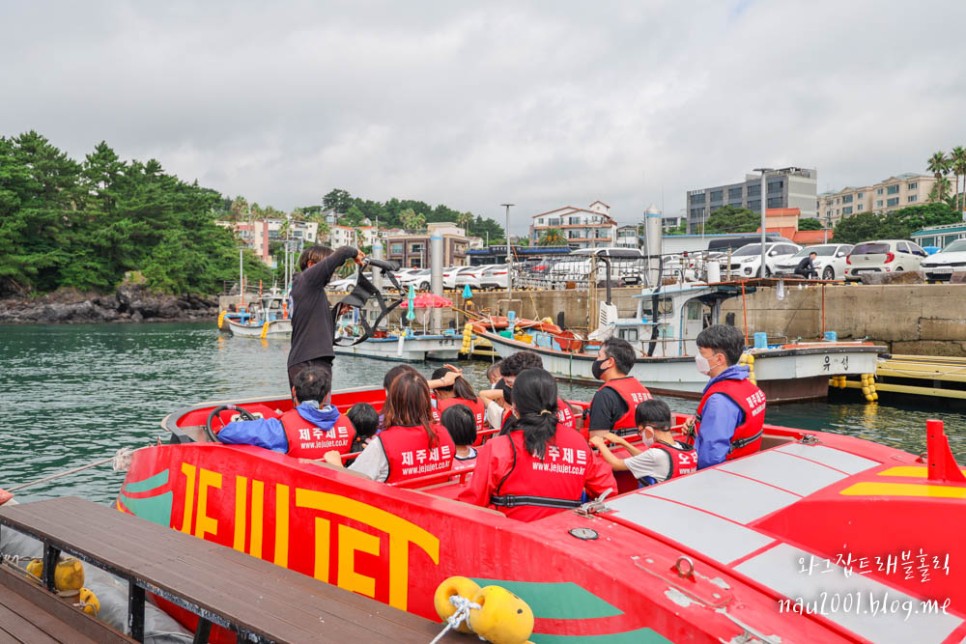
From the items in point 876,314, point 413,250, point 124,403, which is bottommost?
point 124,403

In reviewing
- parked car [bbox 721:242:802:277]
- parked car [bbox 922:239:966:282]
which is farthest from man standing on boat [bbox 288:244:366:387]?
parked car [bbox 922:239:966:282]

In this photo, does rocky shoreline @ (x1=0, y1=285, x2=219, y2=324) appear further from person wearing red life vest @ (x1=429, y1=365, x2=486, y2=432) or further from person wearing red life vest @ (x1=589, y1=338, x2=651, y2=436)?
person wearing red life vest @ (x1=589, y1=338, x2=651, y2=436)

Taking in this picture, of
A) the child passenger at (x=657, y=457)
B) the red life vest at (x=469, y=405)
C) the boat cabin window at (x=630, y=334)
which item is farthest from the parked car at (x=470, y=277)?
the child passenger at (x=657, y=457)

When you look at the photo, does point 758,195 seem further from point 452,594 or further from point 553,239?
point 452,594

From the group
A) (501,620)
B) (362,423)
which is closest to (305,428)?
(362,423)

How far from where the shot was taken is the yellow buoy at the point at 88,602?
4.33m

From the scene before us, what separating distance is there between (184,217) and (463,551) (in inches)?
3077

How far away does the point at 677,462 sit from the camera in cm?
401

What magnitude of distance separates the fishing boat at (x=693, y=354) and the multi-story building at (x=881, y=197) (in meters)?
90.0

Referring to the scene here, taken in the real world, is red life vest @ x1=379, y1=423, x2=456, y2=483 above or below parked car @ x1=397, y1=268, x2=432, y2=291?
below

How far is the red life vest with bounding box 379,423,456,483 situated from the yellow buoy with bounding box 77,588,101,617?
2.09 m

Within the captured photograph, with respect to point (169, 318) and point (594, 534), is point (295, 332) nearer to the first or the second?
point (594, 534)

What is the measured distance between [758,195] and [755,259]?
95865 mm

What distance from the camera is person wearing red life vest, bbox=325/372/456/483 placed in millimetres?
4035
